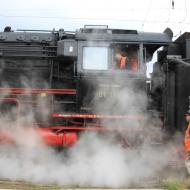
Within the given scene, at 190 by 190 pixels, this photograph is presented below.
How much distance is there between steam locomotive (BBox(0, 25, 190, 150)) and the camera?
8977mm

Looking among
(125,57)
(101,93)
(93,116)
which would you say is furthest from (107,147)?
(125,57)

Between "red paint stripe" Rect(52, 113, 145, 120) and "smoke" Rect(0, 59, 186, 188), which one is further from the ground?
"red paint stripe" Rect(52, 113, 145, 120)

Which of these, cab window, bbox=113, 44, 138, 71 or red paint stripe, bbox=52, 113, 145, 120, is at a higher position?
cab window, bbox=113, 44, 138, 71

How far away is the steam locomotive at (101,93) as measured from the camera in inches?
353

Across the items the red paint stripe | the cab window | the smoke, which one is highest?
the cab window

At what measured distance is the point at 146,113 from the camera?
9.03 meters

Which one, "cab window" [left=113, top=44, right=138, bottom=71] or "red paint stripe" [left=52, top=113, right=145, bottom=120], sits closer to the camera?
"red paint stripe" [left=52, top=113, right=145, bottom=120]

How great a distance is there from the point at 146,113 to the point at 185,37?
6.36 feet

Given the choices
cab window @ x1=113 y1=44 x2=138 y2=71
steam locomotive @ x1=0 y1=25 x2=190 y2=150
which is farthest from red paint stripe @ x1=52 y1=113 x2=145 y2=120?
cab window @ x1=113 y1=44 x2=138 y2=71

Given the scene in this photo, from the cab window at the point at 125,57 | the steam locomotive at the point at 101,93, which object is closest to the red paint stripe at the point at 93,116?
the steam locomotive at the point at 101,93

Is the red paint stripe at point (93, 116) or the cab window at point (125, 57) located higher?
the cab window at point (125, 57)

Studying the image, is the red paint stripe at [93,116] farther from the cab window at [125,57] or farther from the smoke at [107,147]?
the cab window at [125,57]

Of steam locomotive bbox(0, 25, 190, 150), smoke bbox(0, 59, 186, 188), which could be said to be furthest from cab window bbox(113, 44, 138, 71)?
smoke bbox(0, 59, 186, 188)

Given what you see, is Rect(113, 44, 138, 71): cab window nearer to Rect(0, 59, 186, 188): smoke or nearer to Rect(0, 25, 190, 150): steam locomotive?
Rect(0, 25, 190, 150): steam locomotive
